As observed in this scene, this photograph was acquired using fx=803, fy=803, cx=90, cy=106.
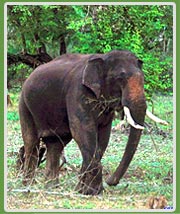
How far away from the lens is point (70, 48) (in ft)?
28.8

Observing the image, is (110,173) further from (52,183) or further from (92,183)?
(92,183)

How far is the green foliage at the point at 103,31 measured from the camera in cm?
800

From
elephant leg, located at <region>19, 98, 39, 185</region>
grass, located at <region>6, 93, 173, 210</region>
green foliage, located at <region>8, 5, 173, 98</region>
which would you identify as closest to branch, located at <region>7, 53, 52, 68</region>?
green foliage, located at <region>8, 5, 173, 98</region>

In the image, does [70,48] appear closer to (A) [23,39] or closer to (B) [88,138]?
(A) [23,39]

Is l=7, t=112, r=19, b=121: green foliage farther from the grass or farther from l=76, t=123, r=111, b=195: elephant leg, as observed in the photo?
l=76, t=123, r=111, b=195: elephant leg

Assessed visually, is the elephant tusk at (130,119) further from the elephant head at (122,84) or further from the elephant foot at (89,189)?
the elephant foot at (89,189)

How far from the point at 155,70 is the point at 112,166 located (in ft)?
4.46

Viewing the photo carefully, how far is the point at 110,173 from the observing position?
7.37 metres

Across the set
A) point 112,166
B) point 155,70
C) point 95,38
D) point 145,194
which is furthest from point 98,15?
point 145,194

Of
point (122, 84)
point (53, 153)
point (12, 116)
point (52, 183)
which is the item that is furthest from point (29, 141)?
point (12, 116)

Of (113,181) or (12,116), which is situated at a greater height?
(113,181)

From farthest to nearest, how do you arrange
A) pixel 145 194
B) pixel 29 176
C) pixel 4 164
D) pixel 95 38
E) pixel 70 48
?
pixel 70 48 < pixel 95 38 < pixel 29 176 < pixel 145 194 < pixel 4 164

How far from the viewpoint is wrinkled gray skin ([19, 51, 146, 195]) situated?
6.43 meters

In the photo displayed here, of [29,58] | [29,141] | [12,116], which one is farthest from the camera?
[12,116]
